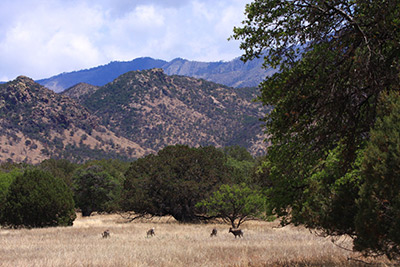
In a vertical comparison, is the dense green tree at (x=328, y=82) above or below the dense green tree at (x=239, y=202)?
above

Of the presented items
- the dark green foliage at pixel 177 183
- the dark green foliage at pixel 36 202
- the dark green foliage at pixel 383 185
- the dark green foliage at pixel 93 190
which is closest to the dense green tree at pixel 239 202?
the dark green foliage at pixel 177 183

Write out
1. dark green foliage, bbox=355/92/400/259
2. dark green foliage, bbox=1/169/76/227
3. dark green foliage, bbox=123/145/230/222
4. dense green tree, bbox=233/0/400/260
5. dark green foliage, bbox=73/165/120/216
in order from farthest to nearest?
1. dark green foliage, bbox=73/165/120/216
2. dark green foliage, bbox=123/145/230/222
3. dark green foliage, bbox=1/169/76/227
4. dense green tree, bbox=233/0/400/260
5. dark green foliage, bbox=355/92/400/259

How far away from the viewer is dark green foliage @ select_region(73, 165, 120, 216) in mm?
59656

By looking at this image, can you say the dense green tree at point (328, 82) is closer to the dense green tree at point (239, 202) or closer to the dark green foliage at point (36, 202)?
the dense green tree at point (239, 202)

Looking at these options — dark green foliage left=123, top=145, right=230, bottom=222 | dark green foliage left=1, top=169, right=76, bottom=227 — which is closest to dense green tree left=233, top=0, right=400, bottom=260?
dark green foliage left=1, top=169, right=76, bottom=227

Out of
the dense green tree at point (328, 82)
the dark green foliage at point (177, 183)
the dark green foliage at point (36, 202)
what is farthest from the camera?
the dark green foliage at point (177, 183)

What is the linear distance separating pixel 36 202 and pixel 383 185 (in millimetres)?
29127

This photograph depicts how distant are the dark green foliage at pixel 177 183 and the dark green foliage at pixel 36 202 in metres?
8.63

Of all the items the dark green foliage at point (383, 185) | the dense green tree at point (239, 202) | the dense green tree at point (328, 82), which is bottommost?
the dense green tree at point (239, 202)

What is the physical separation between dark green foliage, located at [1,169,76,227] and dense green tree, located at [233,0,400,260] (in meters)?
25.1

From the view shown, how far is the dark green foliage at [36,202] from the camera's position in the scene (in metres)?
31.3

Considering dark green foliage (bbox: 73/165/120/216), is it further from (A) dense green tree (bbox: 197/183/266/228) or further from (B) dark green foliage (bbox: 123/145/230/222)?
(A) dense green tree (bbox: 197/183/266/228)

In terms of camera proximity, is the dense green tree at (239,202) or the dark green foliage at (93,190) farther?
the dark green foliage at (93,190)

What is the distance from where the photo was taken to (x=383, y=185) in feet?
24.1
